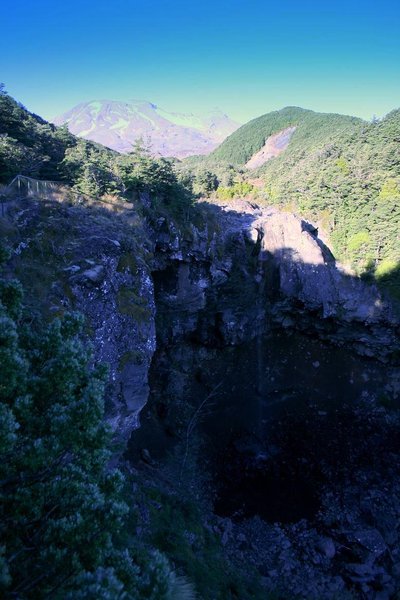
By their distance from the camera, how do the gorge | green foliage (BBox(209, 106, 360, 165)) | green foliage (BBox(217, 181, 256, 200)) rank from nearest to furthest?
the gorge → green foliage (BBox(217, 181, 256, 200)) → green foliage (BBox(209, 106, 360, 165))

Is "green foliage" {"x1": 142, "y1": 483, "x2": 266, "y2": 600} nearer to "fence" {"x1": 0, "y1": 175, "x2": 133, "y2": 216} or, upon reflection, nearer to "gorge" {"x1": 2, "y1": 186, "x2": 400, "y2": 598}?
"gorge" {"x1": 2, "y1": 186, "x2": 400, "y2": 598}

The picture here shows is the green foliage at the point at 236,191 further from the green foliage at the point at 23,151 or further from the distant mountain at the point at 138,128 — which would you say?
the distant mountain at the point at 138,128

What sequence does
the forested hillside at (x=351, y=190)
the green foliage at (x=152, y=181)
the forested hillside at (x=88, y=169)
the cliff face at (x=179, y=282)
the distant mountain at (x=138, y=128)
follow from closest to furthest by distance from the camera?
the cliff face at (x=179, y=282), the forested hillside at (x=88, y=169), the green foliage at (x=152, y=181), the forested hillside at (x=351, y=190), the distant mountain at (x=138, y=128)

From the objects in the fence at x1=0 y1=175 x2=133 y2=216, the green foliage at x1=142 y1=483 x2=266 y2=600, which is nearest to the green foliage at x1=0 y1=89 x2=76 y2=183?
the fence at x1=0 y1=175 x2=133 y2=216

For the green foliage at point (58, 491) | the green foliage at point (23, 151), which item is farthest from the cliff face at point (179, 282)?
the green foliage at point (58, 491)

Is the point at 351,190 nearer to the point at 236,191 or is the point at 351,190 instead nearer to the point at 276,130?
the point at 236,191

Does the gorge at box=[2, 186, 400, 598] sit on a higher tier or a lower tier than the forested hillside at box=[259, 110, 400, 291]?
lower

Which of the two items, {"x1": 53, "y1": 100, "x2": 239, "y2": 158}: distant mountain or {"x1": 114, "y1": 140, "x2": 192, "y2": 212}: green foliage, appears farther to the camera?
{"x1": 53, "y1": 100, "x2": 239, "y2": 158}: distant mountain
